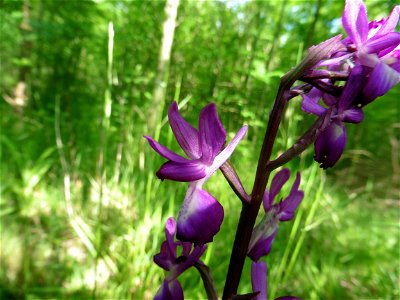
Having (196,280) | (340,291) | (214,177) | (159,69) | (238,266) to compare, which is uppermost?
(159,69)

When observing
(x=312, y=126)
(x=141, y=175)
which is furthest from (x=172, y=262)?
(x=141, y=175)

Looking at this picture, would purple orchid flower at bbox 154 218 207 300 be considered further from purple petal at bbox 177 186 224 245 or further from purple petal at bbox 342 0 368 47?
purple petal at bbox 342 0 368 47

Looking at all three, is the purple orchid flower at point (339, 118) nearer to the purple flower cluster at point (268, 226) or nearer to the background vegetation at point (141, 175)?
the purple flower cluster at point (268, 226)

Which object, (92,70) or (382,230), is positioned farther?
(92,70)

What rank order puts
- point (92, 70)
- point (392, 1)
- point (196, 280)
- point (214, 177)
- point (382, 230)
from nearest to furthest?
point (392, 1)
point (196, 280)
point (214, 177)
point (382, 230)
point (92, 70)

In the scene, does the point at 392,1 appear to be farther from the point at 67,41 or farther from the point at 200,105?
the point at 67,41

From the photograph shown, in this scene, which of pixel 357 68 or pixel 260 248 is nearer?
pixel 357 68

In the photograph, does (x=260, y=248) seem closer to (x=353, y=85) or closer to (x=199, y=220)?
(x=199, y=220)

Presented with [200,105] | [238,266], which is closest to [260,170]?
[238,266]
